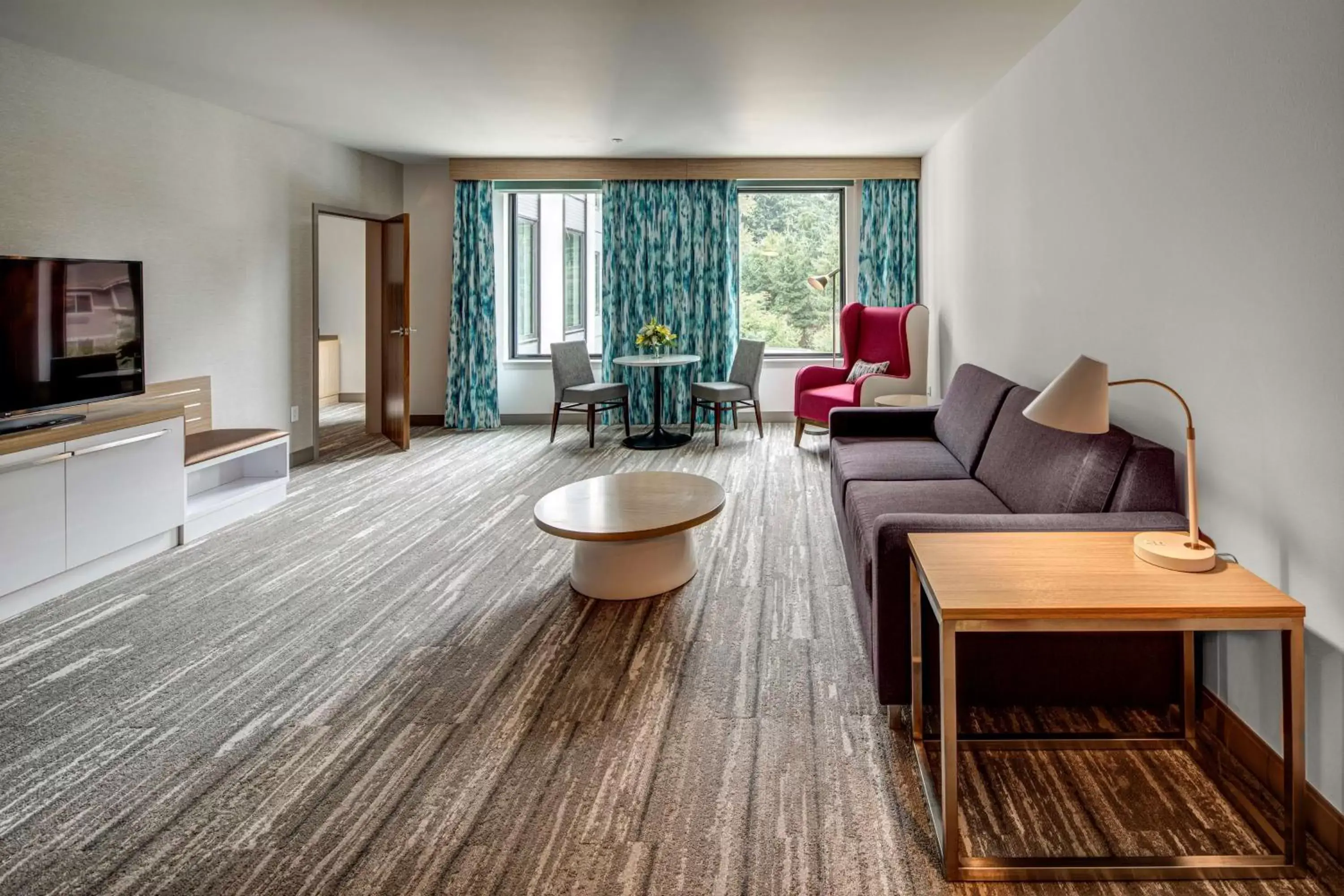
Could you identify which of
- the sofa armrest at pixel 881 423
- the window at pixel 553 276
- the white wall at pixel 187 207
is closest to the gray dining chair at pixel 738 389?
the window at pixel 553 276

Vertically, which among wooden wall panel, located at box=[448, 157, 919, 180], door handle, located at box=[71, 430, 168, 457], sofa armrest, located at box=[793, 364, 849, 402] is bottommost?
door handle, located at box=[71, 430, 168, 457]

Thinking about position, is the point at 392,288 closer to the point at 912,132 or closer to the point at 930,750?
the point at 912,132

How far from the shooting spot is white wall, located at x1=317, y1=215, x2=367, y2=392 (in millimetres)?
9414

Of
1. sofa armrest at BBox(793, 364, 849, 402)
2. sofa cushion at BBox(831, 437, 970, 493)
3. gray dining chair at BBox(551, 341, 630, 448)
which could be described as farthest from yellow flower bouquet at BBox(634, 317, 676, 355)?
sofa cushion at BBox(831, 437, 970, 493)

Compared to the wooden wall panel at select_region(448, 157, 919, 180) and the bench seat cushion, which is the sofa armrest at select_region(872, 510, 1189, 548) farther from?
the wooden wall panel at select_region(448, 157, 919, 180)

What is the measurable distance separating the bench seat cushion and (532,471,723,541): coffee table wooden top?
198 centimetres

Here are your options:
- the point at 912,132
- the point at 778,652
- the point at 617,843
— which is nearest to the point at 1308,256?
the point at 778,652

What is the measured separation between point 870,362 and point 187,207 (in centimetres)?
478

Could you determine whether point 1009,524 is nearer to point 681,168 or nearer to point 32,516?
point 32,516

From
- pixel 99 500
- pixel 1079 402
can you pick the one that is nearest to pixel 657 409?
pixel 99 500

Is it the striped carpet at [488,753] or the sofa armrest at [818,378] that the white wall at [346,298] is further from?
the striped carpet at [488,753]

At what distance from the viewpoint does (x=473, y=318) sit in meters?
7.64

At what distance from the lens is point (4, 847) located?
1799mm

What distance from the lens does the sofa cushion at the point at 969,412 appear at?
371 centimetres
